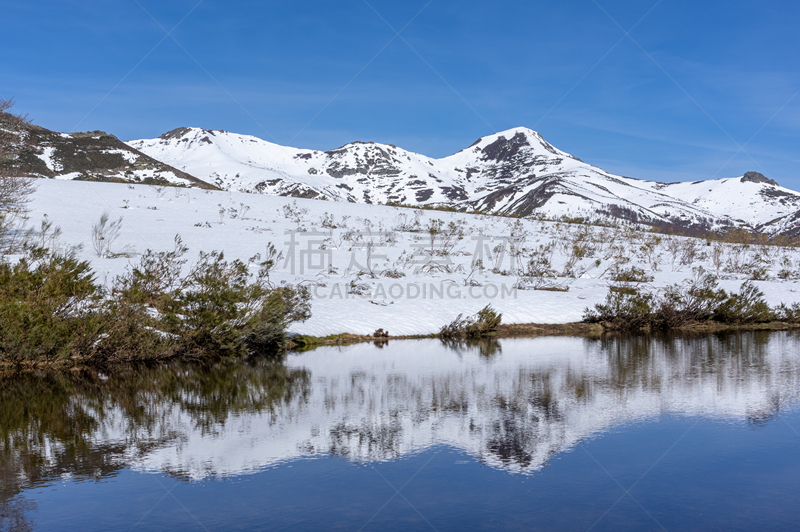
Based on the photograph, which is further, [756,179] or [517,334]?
[756,179]

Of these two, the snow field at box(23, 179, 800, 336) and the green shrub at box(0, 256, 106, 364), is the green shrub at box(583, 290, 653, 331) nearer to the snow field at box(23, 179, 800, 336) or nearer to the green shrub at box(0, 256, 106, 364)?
the snow field at box(23, 179, 800, 336)

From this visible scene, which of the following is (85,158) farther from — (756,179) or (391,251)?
(756,179)

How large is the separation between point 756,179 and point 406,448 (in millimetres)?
212630

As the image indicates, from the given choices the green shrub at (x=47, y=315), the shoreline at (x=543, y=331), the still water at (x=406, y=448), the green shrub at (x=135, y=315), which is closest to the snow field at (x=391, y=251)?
the shoreline at (x=543, y=331)

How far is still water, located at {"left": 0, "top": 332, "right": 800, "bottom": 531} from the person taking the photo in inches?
209

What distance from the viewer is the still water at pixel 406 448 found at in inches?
209

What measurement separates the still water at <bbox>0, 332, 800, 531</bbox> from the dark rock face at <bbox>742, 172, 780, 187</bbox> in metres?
201

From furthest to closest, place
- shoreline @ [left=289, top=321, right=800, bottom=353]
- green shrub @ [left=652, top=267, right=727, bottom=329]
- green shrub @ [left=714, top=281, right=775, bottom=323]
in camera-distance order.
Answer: green shrub @ [left=714, top=281, right=775, bottom=323]
green shrub @ [left=652, top=267, right=727, bottom=329]
shoreline @ [left=289, top=321, right=800, bottom=353]

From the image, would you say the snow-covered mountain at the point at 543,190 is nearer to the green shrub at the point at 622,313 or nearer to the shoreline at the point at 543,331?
the shoreline at the point at 543,331

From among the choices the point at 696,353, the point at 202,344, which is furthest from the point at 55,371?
the point at 696,353

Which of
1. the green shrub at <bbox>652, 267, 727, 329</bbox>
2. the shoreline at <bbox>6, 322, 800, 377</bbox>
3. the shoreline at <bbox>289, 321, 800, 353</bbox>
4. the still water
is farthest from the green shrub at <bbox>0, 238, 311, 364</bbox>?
the green shrub at <bbox>652, 267, 727, 329</bbox>

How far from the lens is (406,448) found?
7.06 meters

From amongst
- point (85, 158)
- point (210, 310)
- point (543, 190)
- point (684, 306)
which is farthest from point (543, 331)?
point (543, 190)

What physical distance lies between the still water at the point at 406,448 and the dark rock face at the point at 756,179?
200953mm
